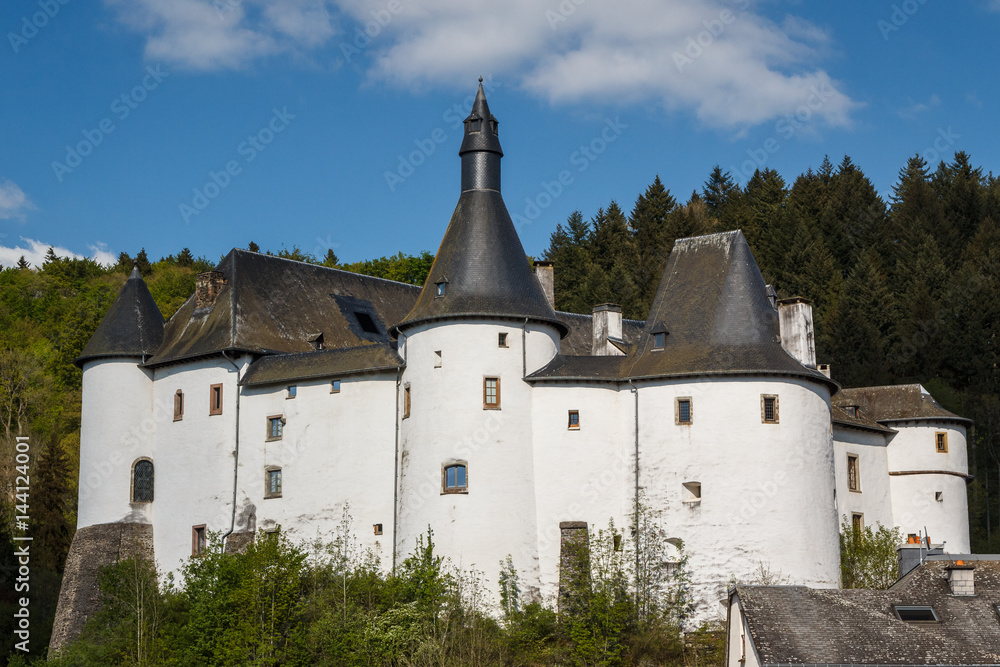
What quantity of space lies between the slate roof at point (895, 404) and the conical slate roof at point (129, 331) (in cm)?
2150

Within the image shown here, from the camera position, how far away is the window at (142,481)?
127 ft

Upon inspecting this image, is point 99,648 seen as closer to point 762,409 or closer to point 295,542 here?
point 295,542

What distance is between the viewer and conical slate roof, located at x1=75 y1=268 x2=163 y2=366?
39906 millimetres

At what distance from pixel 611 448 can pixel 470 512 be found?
4.17 m

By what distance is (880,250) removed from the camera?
207ft

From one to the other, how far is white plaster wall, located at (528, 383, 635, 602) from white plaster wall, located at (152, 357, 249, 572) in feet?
31.2

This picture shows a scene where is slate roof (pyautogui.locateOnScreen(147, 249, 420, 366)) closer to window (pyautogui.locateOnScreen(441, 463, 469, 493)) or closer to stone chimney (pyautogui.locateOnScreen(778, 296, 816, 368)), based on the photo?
window (pyautogui.locateOnScreen(441, 463, 469, 493))

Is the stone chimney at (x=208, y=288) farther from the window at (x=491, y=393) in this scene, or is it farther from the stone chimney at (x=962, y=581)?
the stone chimney at (x=962, y=581)

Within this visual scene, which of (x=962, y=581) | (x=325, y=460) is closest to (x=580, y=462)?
(x=325, y=460)

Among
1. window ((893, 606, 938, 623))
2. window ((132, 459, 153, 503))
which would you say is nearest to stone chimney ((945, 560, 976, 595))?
window ((893, 606, 938, 623))

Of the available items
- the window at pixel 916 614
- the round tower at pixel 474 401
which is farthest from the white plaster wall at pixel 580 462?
the window at pixel 916 614

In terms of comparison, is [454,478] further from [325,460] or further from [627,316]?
[627,316]

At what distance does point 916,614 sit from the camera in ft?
83.2

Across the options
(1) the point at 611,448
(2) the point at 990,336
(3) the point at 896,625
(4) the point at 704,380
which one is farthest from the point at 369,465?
(2) the point at 990,336
